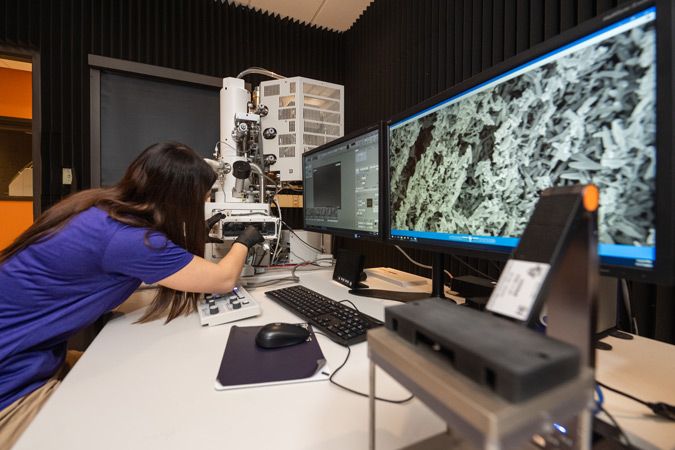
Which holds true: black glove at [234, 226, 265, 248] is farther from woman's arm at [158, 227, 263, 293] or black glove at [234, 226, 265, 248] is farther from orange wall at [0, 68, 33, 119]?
orange wall at [0, 68, 33, 119]

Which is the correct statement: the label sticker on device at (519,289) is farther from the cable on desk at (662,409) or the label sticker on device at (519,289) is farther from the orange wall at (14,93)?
the orange wall at (14,93)

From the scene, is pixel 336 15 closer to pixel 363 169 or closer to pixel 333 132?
pixel 333 132

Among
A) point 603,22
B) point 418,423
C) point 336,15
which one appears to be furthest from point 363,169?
point 336,15

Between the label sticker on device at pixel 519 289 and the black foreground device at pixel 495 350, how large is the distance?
1 cm

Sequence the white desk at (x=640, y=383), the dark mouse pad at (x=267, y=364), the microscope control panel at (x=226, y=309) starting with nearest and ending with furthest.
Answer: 1. the white desk at (x=640, y=383)
2. the dark mouse pad at (x=267, y=364)
3. the microscope control panel at (x=226, y=309)

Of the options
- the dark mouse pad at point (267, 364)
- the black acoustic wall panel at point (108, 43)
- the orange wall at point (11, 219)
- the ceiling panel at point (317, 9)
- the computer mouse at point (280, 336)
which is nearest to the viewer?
the dark mouse pad at point (267, 364)

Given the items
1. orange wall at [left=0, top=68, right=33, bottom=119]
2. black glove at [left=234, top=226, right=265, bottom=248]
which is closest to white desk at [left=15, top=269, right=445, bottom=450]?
black glove at [left=234, top=226, right=265, bottom=248]

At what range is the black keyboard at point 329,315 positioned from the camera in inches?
26.6

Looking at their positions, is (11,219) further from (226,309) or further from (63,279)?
(226,309)

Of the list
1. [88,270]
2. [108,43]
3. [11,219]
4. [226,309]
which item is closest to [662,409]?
[226,309]

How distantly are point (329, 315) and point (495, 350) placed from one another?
23.8 inches

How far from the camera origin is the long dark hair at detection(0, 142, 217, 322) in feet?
2.82

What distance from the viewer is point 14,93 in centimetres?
331

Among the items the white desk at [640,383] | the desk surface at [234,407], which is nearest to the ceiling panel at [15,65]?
the desk surface at [234,407]
